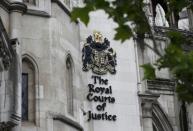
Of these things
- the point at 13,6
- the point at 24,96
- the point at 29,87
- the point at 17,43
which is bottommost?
the point at 24,96

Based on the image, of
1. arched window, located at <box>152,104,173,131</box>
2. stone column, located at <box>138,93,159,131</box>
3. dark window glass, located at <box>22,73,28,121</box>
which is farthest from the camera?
arched window, located at <box>152,104,173,131</box>

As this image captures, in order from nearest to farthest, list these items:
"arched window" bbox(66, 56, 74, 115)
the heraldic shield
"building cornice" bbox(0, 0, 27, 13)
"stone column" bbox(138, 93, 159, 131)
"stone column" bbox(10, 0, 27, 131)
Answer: "stone column" bbox(10, 0, 27, 131)
"building cornice" bbox(0, 0, 27, 13)
"arched window" bbox(66, 56, 74, 115)
the heraldic shield
"stone column" bbox(138, 93, 159, 131)

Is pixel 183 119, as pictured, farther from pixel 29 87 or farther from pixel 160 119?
pixel 29 87

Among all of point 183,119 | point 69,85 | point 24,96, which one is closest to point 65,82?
point 69,85

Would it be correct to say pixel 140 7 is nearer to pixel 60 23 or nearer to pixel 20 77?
pixel 20 77

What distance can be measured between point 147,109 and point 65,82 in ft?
16.6

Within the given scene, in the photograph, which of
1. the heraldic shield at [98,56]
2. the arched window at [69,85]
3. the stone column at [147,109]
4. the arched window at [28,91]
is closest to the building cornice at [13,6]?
the arched window at [28,91]

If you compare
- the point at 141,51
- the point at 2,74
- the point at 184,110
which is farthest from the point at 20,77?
the point at 184,110

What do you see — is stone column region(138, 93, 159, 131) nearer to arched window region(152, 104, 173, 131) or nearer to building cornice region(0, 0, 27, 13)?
arched window region(152, 104, 173, 131)

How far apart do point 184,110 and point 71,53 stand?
→ 736cm

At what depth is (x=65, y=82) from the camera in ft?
54.1

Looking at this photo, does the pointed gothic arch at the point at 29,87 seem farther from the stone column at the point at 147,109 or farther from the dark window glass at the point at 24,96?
the stone column at the point at 147,109

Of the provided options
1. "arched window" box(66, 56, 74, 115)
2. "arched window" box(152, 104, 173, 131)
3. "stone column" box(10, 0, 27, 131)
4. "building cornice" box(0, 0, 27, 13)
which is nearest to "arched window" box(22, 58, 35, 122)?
"stone column" box(10, 0, 27, 131)

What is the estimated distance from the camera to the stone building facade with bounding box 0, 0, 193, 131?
1438cm
